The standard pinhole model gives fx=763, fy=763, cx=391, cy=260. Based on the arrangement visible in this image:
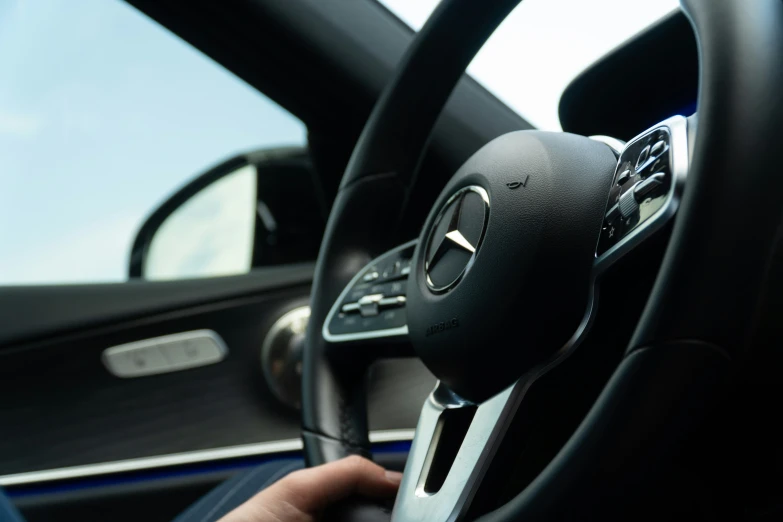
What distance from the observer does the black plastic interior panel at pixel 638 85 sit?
2.51 feet

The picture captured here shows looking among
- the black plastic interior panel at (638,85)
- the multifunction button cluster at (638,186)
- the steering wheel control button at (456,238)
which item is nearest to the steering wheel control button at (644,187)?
the multifunction button cluster at (638,186)

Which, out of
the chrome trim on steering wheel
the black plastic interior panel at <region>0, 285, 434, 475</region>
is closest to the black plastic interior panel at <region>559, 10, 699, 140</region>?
the chrome trim on steering wheel

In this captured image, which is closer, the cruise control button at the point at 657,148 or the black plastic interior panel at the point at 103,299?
the cruise control button at the point at 657,148

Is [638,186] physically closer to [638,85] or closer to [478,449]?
[478,449]

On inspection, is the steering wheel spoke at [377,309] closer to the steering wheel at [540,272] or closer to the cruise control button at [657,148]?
the steering wheel at [540,272]

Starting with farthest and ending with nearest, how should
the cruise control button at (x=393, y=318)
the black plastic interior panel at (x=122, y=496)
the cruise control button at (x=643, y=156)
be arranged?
the black plastic interior panel at (x=122, y=496) < the cruise control button at (x=393, y=318) < the cruise control button at (x=643, y=156)

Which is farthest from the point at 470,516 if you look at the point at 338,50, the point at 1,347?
the point at 1,347

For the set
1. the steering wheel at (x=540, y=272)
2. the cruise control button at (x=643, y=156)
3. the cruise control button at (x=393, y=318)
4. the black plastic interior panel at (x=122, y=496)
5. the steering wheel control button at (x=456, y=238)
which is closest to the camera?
the steering wheel at (x=540, y=272)

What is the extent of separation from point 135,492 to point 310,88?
774 millimetres

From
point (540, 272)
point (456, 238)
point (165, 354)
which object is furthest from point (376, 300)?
point (165, 354)

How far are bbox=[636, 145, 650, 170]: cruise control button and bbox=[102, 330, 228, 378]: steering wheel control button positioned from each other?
104 centimetres

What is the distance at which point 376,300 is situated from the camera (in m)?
0.80

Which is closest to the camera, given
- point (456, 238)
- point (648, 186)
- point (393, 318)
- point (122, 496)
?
point (648, 186)

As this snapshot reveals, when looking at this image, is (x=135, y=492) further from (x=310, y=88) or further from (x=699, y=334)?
(x=699, y=334)
